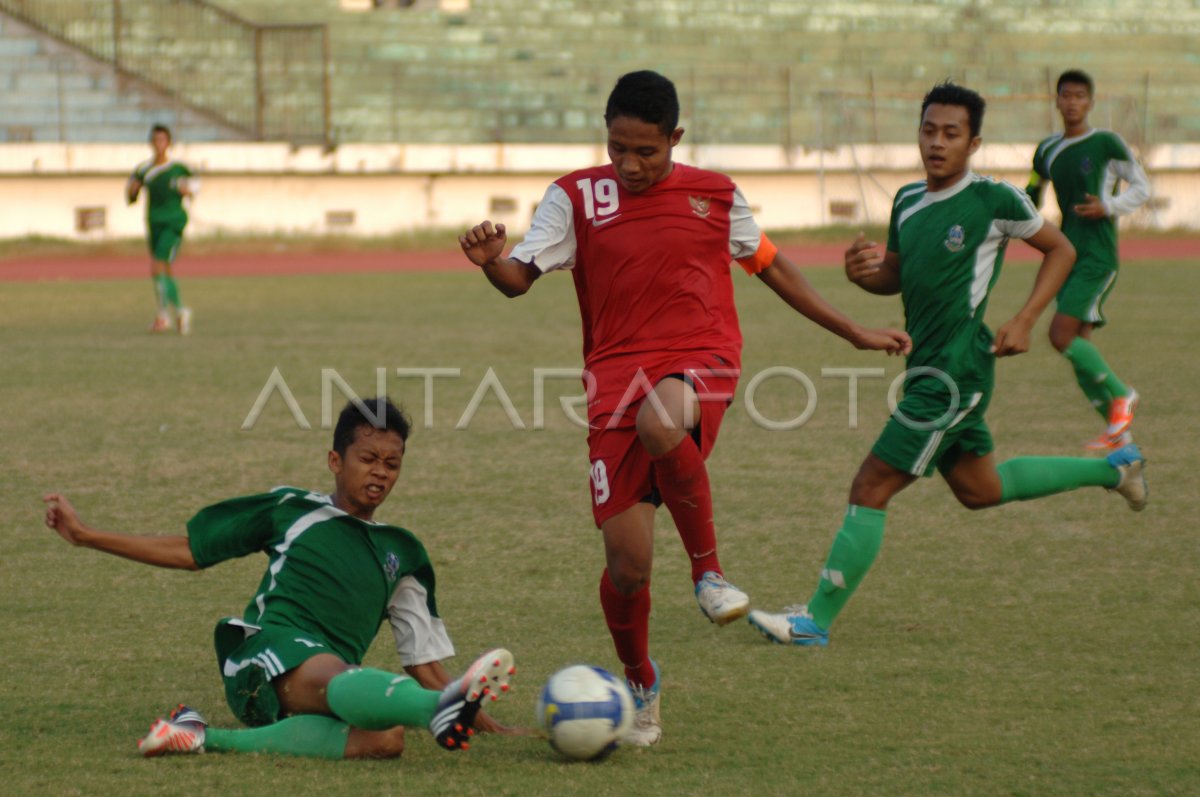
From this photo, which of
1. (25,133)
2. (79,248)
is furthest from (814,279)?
(25,133)

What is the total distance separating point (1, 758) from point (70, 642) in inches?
46.1

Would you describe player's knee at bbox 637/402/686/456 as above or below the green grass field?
above

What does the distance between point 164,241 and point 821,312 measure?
11.9 metres

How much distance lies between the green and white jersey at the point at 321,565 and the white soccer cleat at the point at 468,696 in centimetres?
64

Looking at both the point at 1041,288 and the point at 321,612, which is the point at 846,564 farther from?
the point at 321,612

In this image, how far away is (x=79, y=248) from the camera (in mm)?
24344

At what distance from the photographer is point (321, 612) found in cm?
424

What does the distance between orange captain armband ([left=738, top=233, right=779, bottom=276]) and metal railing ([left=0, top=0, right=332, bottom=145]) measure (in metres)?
23.5

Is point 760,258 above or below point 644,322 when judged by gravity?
above

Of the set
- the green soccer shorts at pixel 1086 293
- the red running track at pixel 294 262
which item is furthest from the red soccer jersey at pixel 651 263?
the red running track at pixel 294 262

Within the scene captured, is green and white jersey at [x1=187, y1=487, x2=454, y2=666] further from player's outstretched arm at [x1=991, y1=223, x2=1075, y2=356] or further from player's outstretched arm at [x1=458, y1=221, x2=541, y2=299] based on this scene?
player's outstretched arm at [x1=991, y1=223, x2=1075, y2=356]

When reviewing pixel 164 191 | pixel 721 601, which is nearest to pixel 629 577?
pixel 721 601

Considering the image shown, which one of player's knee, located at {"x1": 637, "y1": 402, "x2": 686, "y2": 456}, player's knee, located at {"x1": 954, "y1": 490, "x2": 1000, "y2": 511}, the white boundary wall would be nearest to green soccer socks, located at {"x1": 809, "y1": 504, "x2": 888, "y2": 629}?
player's knee, located at {"x1": 954, "y1": 490, "x2": 1000, "y2": 511}

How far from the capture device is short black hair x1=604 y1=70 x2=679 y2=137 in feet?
Answer: 13.9
